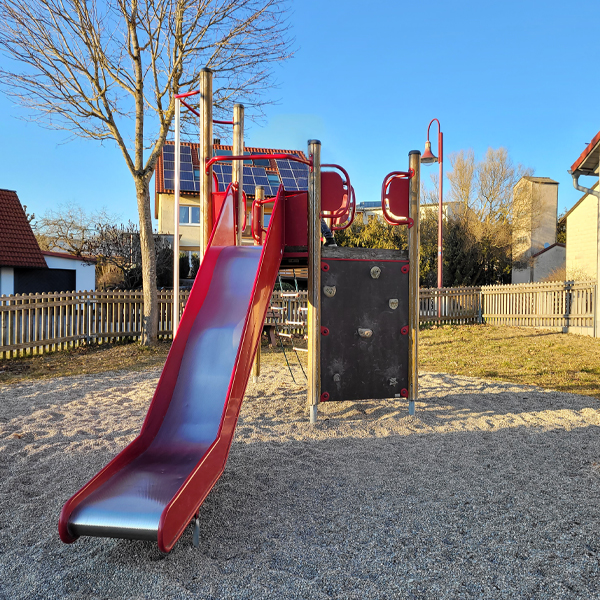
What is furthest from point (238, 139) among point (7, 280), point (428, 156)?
point (7, 280)

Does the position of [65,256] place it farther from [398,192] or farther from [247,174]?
[398,192]

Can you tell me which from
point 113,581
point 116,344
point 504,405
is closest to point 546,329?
point 504,405

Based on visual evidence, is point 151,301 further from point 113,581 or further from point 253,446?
point 113,581

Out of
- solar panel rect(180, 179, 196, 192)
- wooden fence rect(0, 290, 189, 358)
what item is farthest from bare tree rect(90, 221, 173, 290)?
wooden fence rect(0, 290, 189, 358)

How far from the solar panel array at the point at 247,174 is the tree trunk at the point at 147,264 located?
11.7 metres

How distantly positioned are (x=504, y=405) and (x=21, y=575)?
5478 millimetres

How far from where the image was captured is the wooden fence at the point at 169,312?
1009 centimetres

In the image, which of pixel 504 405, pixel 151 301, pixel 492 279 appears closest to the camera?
pixel 504 405

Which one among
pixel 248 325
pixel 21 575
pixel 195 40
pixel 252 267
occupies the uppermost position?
pixel 195 40

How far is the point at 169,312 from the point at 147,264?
1582 mm

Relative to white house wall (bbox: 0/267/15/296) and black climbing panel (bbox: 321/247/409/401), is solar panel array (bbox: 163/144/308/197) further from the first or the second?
black climbing panel (bbox: 321/247/409/401)

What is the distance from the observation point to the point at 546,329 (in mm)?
14094

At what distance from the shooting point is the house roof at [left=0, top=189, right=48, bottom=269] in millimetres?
16094

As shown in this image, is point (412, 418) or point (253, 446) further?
point (412, 418)
